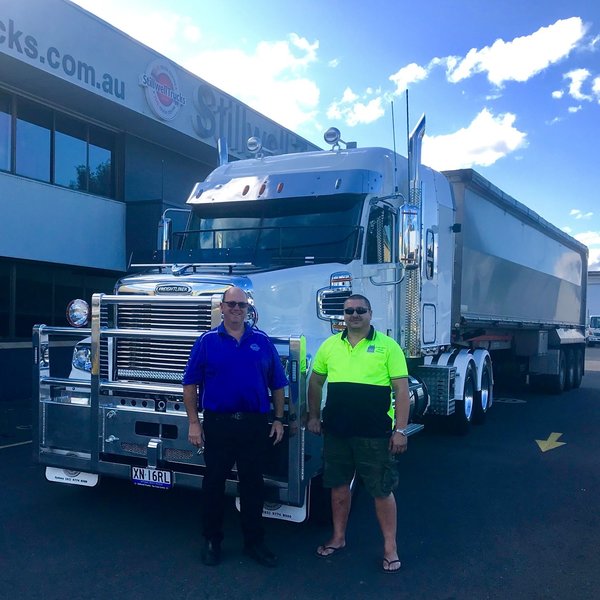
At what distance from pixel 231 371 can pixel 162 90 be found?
1166 cm

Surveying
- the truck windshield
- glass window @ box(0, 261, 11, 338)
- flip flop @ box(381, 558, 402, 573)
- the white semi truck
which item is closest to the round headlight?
the white semi truck

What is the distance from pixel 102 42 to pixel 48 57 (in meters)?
1.56

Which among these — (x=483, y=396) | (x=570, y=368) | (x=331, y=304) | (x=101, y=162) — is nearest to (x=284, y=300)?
(x=331, y=304)

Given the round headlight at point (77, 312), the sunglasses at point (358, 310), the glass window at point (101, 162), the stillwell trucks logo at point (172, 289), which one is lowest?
the round headlight at point (77, 312)

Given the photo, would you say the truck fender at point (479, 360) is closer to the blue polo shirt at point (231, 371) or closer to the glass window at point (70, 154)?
the blue polo shirt at point (231, 371)

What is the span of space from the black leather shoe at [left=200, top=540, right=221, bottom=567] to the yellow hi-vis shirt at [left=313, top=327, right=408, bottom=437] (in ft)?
3.75

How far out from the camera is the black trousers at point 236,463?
167 inches

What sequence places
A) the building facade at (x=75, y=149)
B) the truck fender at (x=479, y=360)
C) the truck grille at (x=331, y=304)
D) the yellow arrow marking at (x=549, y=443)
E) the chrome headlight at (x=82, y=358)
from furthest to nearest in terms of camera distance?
the building facade at (x=75, y=149), the truck fender at (x=479, y=360), the yellow arrow marking at (x=549, y=443), the truck grille at (x=331, y=304), the chrome headlight at (x=82, y=358)

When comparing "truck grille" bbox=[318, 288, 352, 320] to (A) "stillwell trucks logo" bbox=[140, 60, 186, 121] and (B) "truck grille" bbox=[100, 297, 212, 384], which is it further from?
(A) "stillwell trucks logo" bbox=[140, 60, 186, 121]

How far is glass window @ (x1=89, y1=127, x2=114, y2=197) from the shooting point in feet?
47.1

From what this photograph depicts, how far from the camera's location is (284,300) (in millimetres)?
5215

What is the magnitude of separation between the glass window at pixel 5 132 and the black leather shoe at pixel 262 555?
10259 millimetres

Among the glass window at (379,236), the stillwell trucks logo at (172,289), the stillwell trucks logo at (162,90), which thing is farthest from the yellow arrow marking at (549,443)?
the stillwell trucks logo at (162,90)

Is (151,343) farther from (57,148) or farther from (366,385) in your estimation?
(57,148)
